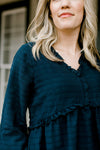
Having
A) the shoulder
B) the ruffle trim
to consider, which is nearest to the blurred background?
the shoulder

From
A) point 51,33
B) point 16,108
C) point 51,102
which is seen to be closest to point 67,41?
point 51,33

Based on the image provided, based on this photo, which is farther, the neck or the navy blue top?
the neck

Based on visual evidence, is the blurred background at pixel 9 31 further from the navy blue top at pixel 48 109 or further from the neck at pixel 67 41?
the navy blue top at pixel 48 109

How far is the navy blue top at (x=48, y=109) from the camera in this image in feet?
4.13

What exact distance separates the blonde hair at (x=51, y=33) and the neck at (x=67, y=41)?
4cm

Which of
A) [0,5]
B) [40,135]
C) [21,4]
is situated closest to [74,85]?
[40,135]

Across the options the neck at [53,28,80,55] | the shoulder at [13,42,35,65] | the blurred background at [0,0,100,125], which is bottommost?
the shoulder at [13,42,35,65]

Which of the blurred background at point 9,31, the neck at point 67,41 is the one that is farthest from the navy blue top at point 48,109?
the blurred background at point 9,31

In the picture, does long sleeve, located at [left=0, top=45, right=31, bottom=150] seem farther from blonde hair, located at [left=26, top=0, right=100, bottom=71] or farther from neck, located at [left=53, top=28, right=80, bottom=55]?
neck, located at [left=53, top=28, right=80, bottom=55]

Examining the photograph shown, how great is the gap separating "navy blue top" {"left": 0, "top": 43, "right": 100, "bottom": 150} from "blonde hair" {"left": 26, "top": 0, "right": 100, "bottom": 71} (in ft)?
0.32

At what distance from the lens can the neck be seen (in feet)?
4.83

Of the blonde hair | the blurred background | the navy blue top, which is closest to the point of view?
the navy blue top

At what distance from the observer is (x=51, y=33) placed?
1.48m

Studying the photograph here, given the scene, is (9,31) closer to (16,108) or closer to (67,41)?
(67,41)
